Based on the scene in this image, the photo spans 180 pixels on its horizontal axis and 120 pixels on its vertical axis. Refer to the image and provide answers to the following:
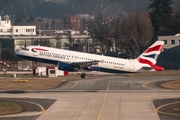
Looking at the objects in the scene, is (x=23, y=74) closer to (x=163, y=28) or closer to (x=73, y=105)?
(x=73, y=105)

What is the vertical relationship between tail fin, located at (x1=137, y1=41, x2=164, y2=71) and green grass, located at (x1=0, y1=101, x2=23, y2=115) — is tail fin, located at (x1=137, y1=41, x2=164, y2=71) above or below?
above

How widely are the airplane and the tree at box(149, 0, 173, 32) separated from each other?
81.1 metres

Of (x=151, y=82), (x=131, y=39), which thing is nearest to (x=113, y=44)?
(x=131, y=39)

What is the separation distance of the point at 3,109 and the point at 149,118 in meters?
16.4

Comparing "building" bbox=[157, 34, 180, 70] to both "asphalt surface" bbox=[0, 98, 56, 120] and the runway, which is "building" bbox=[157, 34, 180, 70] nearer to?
the runway

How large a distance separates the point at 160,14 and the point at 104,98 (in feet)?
360

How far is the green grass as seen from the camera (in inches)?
2371

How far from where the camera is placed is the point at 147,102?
2672 inches

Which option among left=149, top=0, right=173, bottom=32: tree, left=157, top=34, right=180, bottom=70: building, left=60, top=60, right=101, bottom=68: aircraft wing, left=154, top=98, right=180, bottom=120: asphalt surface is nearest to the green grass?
left=154, top=98, right=180, bottom=120: asphalt surface

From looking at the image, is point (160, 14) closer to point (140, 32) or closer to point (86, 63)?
point (140, 32)

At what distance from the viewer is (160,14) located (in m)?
178

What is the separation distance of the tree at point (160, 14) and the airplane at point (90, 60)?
8106 centimetres

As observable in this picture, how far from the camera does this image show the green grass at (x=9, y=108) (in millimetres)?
60234

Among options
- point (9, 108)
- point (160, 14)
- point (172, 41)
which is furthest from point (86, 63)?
point (160, 14)
